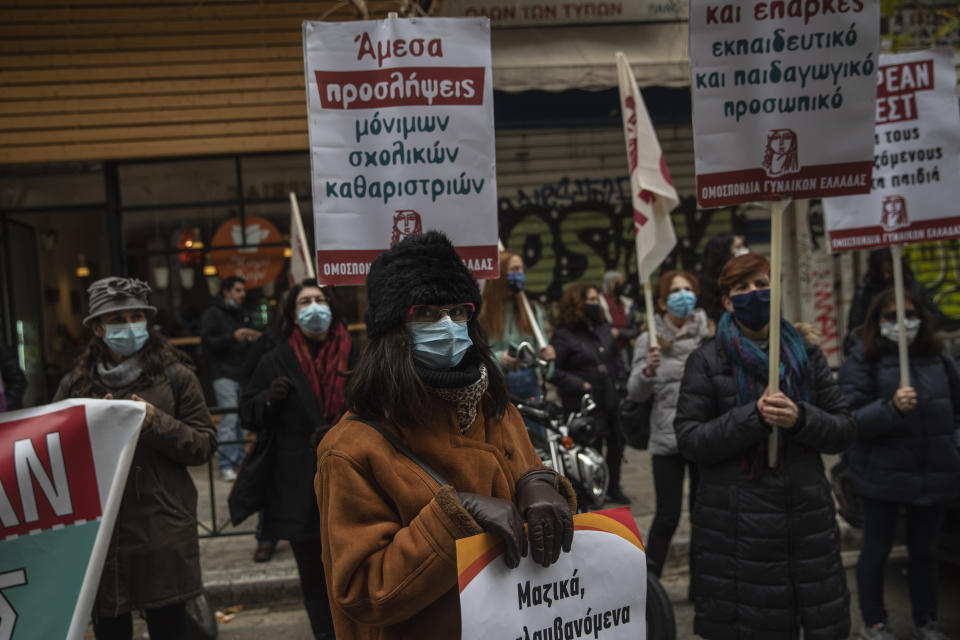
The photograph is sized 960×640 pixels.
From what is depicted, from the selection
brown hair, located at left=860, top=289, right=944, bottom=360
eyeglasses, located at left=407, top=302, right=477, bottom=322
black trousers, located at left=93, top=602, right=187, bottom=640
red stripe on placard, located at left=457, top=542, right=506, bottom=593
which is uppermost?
eyeglasses, located at left=407, top=302, right=477, bottom=322

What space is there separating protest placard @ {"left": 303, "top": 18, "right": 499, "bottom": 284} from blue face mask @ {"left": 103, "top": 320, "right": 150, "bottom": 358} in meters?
0.91

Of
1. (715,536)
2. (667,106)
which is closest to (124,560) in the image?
(715,536)

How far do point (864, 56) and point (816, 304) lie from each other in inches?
326

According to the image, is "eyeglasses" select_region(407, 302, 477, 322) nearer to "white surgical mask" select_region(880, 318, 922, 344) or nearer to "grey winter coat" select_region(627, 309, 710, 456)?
"grey winter coat" select_region(627, 309, 710, 456)

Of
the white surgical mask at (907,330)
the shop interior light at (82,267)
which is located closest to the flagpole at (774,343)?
the white surgical mask at (907,330)

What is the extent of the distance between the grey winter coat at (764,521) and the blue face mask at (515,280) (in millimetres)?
2349

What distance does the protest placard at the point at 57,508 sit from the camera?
3213mm

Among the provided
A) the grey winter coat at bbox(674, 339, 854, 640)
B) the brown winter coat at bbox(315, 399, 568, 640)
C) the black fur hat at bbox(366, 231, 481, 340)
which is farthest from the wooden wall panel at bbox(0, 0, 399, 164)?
the brown winter coat at bbox(315, 399, 568, 640)

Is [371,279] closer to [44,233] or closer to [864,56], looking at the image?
[864,56]

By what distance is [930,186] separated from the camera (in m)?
4.94

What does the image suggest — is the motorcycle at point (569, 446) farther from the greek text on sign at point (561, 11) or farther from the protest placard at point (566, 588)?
the greek text on sign at point (561, 11)

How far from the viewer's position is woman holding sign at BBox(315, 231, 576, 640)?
2.05 m

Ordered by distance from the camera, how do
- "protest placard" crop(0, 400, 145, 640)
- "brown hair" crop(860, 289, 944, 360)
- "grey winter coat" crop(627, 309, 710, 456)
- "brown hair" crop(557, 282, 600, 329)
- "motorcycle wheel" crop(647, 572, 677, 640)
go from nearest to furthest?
"protest placard" crop(0, 400, 145, 640) → "motorcycle wheel" crop(647, 572, 677, 640) → "brown hair" crop(860, 289, 944, 360) → "grey winter coat" crop(627, 309, 710, 456) → "brown hair" crop(557, 282, 600, 329)

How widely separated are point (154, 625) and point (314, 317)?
5.64ft
